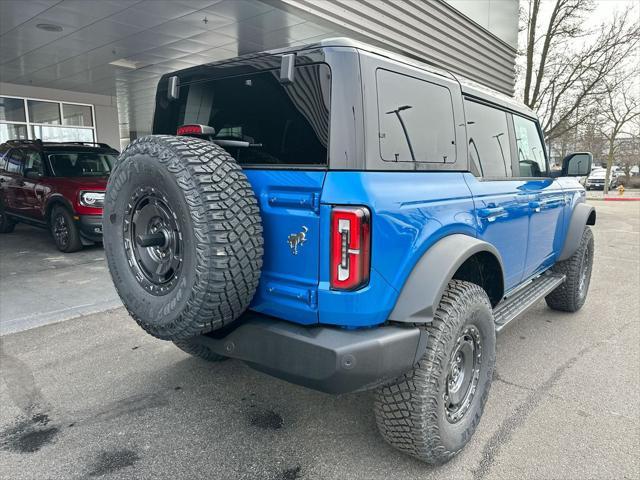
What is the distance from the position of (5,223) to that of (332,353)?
34.0ft

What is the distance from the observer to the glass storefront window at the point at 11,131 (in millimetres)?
12492

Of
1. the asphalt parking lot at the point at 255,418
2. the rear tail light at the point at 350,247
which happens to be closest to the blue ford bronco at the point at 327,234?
the rear tail light at the point at 350,247

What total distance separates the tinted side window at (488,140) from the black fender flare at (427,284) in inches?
32.7

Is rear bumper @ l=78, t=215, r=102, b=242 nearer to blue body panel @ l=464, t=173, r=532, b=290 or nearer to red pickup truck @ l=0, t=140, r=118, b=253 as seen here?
red pickup truck @ l=0, t=140, r=118, b=253

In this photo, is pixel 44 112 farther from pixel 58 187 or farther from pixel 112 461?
pixel 112 461

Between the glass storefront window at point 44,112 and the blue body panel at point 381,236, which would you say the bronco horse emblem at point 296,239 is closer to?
the blue body panel at point 381,236

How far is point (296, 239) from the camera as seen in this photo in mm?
2078

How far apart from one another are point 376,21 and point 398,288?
7883mm

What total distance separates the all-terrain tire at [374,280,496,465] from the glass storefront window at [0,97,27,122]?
14220 millimetres

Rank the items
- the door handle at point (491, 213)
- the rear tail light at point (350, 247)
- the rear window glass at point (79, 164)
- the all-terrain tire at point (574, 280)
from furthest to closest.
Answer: the rear window glass at point (79, 164), the all-terrain tire at point (574, 280), the door handle at point (491, 213), the rear tail light at point (350, 247)

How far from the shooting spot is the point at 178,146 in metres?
2.11

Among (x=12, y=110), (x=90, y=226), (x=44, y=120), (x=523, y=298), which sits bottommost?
(x=523, y=298)

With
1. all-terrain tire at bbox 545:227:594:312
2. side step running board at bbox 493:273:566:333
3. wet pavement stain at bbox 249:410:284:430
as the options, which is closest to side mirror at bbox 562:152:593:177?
all-terrain tire at bbox 545:227:594:312

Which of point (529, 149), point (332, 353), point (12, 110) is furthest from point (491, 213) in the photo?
point (12, 110)
